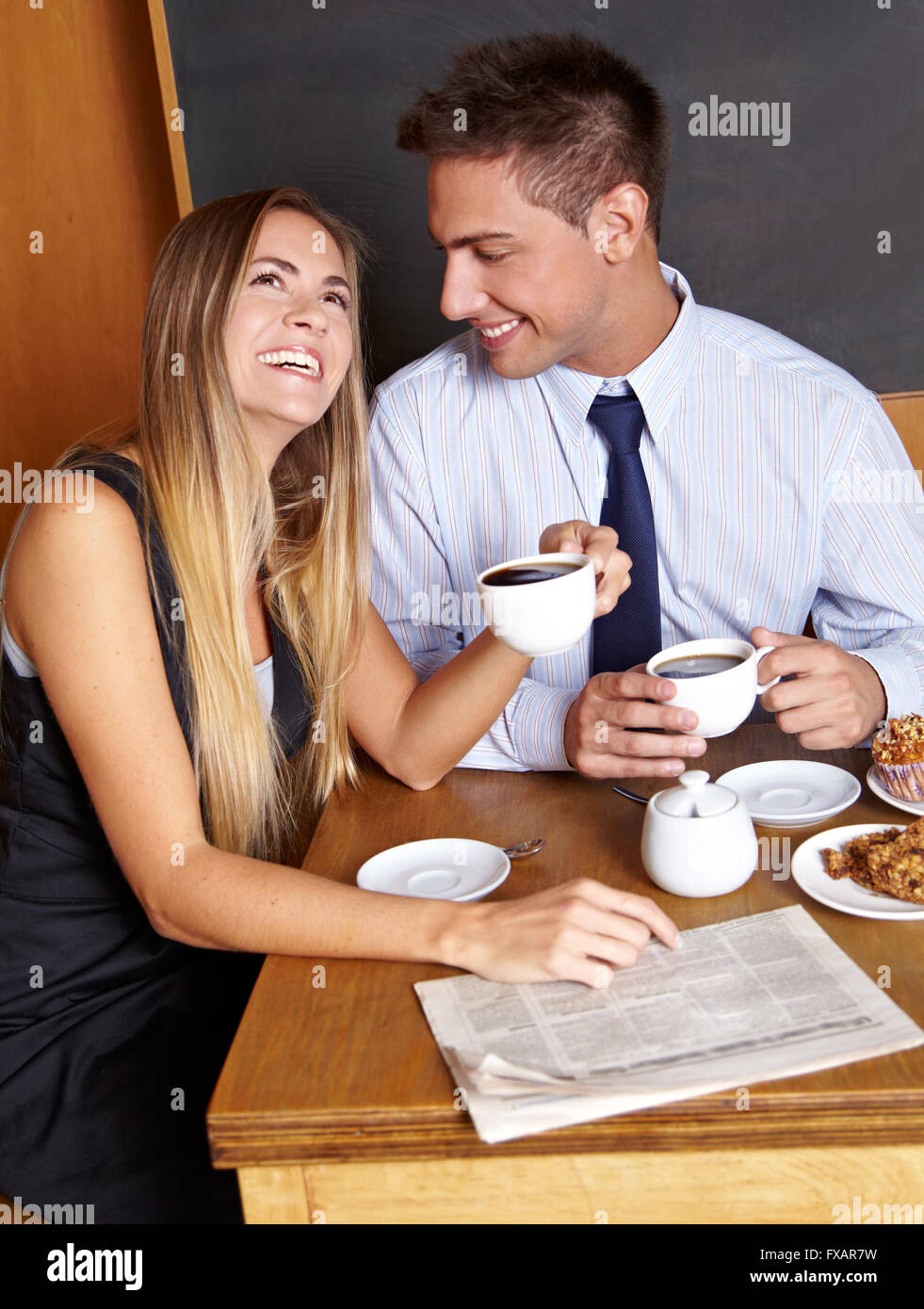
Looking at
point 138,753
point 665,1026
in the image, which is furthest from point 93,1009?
point 665,1026

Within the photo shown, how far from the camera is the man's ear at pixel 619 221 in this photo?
191 cm

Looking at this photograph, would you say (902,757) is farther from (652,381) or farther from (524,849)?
(652,381)

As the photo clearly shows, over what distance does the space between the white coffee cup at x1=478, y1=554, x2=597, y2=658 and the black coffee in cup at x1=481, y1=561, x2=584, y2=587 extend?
19 millimetres

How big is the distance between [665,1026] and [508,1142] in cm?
17

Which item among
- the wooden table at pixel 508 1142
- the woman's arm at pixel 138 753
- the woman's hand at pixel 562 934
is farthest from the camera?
the woman's arm at pixel 138 753

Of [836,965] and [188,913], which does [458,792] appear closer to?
[188,913]

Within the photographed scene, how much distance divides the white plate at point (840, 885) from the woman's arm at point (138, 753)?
0.36m

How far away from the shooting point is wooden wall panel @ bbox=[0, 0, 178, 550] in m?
2.55

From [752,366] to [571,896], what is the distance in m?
1.16

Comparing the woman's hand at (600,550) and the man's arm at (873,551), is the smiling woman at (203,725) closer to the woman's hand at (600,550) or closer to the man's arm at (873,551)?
the woman's hand at (600,550)

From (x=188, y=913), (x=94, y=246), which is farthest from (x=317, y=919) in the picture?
(x=94, y=246)

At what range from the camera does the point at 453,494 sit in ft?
6.68

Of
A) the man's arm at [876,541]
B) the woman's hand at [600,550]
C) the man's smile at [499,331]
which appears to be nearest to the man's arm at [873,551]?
the man's arm at [876,541]

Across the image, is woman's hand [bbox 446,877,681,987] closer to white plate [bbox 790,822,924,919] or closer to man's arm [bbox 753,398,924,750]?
white plate [bbox 790,822,924,919]
